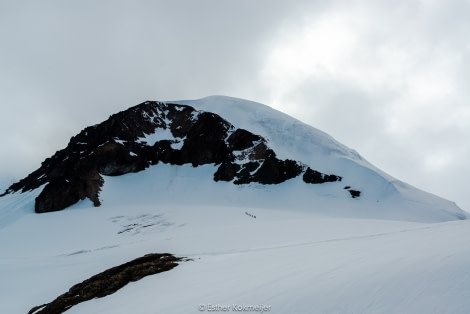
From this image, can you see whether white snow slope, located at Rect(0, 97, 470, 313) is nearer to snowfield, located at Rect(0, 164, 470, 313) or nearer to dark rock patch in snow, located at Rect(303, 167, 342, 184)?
snowfield, located at Rect(0, 164, 470, 313)

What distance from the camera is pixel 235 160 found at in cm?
7338

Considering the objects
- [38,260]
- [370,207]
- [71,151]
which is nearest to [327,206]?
[370,207]

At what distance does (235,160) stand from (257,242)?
50.3 m

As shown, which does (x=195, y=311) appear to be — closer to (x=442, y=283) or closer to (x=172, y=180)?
(x=442, y=283)

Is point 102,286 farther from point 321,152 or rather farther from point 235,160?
point 321,152

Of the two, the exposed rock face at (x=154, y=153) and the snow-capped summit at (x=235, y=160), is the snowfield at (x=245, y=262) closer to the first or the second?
the snow-capped summit at (x=235, y=160)

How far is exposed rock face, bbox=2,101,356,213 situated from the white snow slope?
291 cm

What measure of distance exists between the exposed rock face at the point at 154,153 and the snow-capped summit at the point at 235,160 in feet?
0.76

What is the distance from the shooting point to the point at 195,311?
8.66 m

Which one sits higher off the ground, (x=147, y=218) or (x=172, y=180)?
(x=172, y=180)

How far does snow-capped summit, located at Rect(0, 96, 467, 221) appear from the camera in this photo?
56.7m

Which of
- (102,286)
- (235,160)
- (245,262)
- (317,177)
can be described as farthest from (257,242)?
(235,160)

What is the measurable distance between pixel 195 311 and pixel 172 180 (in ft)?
212

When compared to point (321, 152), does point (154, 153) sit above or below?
above
